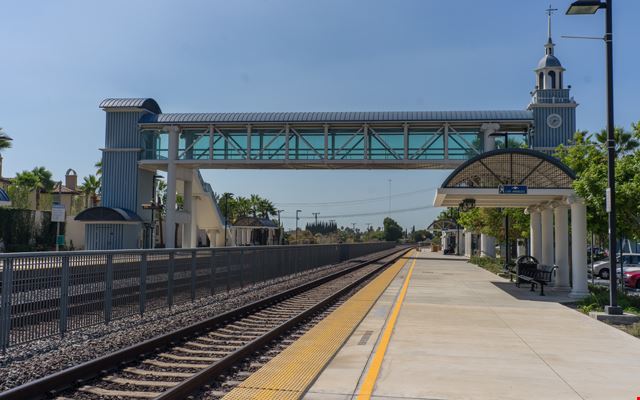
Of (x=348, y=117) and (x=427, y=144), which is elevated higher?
(x=348, y=117)

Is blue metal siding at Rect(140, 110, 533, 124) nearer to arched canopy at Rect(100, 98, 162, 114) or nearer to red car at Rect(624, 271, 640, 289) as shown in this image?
arched canopy at Rect(100, 98, 162, 114)

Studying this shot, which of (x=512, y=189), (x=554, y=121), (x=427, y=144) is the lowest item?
(x=512, y=189)

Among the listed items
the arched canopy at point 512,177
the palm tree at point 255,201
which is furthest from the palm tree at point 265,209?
the arched canopy at point 512,177

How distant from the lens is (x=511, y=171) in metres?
20.1

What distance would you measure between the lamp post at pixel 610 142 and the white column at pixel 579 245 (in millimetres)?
3966

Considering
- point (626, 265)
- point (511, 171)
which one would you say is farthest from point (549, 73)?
point (511, 171)

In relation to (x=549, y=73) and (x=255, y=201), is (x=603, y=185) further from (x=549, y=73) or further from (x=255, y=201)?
(x=255, y=201)

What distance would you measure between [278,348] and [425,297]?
30.5 feet

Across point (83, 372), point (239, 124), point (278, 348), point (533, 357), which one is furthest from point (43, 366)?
point (239, 124)

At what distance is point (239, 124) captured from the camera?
149ft

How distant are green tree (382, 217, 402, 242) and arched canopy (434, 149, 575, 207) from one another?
15529 centimetres

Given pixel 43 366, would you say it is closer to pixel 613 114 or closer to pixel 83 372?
pixel 83 372

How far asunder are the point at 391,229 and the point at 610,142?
169 meters

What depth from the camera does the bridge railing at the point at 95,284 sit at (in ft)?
29.2
